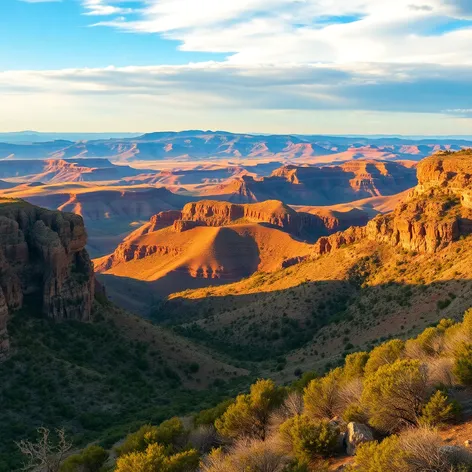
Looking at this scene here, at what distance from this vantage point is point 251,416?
24.9 metres

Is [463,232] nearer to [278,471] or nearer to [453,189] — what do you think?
[453,189]

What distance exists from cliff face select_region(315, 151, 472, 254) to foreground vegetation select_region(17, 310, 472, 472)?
3830cm

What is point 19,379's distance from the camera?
1690 inches

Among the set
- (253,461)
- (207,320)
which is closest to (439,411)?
(253,461)

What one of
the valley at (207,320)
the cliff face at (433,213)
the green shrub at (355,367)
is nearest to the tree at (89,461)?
the valley at (207,320)

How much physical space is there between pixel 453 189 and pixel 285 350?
30012mm

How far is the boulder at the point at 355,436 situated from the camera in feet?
61.9

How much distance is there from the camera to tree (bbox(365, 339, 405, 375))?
84.8 ft

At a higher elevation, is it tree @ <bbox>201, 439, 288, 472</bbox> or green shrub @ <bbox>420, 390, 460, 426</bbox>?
green shrub @ <bbox>420, 390, 460, 426</bbox>

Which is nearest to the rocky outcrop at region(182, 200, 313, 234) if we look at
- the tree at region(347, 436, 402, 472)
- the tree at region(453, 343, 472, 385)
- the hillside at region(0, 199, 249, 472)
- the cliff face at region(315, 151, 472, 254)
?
the cliff face at region(315, 151, 472, 254)

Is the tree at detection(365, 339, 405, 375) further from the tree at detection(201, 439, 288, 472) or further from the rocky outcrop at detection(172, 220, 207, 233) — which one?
the rocky outcrop at detection(172, 220, 207, 233)

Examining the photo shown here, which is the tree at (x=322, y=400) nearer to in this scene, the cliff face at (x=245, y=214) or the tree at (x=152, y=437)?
the tree at (x=152, y=437)

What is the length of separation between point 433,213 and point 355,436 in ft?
174

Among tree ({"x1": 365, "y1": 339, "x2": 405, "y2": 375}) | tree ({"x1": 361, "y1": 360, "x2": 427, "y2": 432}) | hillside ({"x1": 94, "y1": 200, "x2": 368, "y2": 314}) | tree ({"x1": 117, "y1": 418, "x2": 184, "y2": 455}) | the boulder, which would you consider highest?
tree ({"x1": 361, "y1": 360, "x2": 427, "y2": 432})
